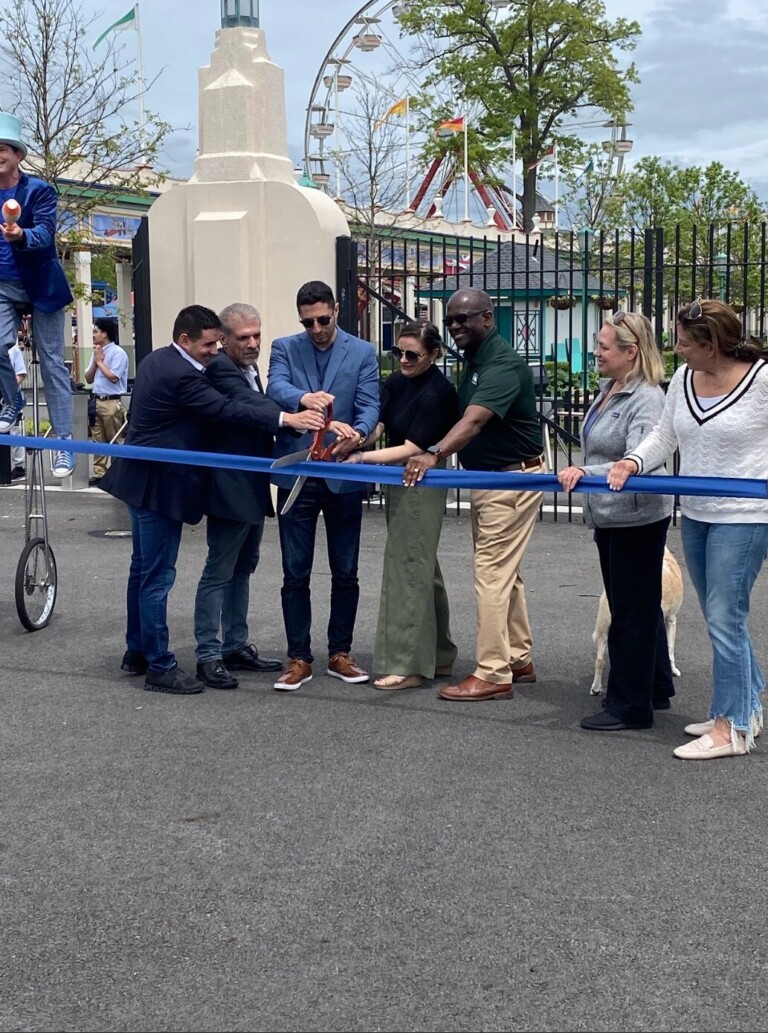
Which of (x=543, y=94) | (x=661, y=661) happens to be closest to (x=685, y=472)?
(x=661, y=661)

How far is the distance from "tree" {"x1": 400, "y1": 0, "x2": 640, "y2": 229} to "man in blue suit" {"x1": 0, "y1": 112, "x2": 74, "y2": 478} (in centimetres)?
2782

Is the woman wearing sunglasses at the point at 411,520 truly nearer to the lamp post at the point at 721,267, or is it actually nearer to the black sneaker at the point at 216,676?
the black sneaker at the point at 216,676

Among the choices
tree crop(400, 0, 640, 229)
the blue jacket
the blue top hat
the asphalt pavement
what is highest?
tree crop(400, 0, 640, 229)

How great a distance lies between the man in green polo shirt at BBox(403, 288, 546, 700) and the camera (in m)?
6.25

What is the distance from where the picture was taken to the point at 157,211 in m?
13.0

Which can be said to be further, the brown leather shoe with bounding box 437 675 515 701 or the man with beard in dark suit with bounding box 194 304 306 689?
the man with beard in dark suit with bounding box 194 304 306 689

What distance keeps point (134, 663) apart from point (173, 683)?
499mm

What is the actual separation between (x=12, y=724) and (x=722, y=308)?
3.88 metres

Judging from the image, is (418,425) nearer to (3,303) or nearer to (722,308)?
(722,308)

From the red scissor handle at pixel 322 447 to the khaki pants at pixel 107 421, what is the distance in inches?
388

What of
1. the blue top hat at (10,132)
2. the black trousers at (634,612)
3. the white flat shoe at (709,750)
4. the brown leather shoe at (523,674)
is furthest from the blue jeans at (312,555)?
the blue top hat at (10,132)

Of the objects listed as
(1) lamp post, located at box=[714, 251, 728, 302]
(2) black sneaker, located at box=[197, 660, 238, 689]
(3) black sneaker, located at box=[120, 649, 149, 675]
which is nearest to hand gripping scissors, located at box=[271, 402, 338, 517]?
(2) black sneaker, located at box=[197, 660, 238, 689]

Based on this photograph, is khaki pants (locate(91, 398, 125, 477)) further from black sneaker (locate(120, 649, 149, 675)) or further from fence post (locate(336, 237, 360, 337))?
black sneaker (locate(120, 649, 149, 675))

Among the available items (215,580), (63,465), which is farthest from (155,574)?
(63,465)
